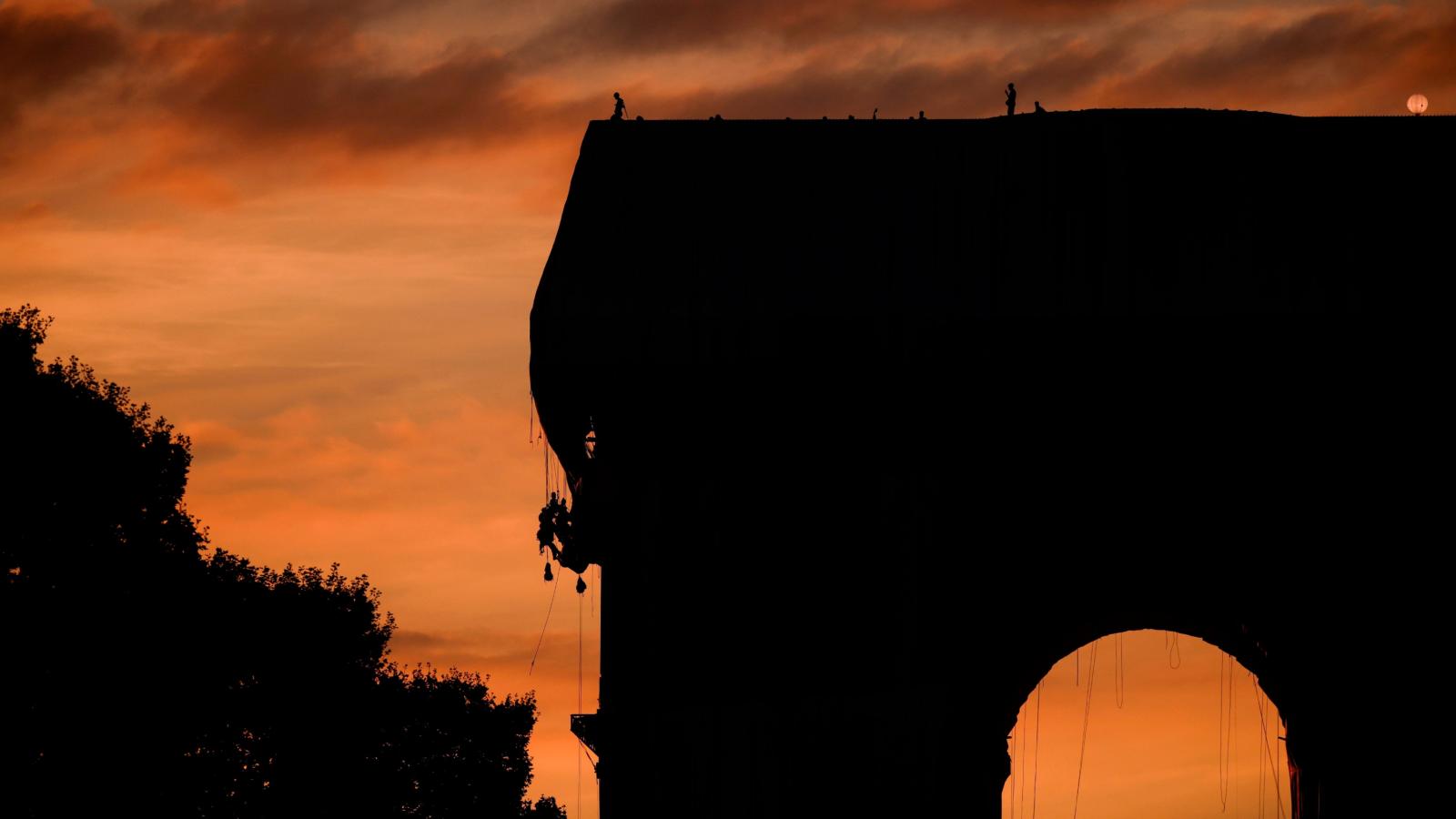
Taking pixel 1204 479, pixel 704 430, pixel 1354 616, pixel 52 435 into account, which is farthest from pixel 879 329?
pixel 52 435

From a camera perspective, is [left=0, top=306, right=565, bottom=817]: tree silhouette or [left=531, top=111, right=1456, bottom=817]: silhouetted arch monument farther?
[left=0, top=306, right=565, bottom=817]: tree silhouette

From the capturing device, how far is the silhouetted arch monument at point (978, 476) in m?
28.1

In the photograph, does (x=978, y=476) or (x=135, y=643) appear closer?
(x=978, y=476)

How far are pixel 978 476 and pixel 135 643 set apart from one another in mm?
17092

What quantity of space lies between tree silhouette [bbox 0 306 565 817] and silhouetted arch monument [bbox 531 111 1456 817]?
12.1 metres

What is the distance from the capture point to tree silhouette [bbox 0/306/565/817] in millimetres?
36375

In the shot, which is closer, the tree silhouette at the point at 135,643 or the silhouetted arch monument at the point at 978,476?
the silhouetted arch monument at the point at 978,476

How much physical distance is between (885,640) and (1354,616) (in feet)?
19.9

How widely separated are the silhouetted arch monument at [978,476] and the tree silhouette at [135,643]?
39.6ft

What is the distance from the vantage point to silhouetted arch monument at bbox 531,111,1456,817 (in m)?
28.1

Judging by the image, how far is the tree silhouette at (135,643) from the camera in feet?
119

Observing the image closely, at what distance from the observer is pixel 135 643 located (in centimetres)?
3838

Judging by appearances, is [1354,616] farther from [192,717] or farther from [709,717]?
[192,717]

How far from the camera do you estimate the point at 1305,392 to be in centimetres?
2830
